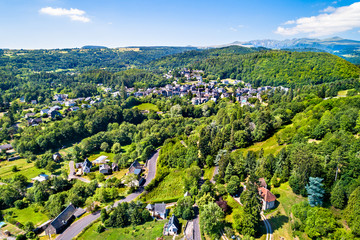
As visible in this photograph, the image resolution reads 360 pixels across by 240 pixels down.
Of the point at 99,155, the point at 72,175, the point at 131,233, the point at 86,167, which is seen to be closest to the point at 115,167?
the point at 86,167

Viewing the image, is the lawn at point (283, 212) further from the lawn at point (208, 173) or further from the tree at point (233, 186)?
the lawn at point (208, 173)

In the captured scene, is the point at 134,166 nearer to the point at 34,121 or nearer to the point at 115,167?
the point at 115,167

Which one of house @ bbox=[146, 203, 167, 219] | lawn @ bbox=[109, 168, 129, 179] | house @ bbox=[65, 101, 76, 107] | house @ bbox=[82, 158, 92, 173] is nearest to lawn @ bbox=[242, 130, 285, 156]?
house @ bbox=[146, 203, 167, 219]

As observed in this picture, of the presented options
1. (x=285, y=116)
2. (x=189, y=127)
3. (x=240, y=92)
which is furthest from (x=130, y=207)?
(x=240, y=92)

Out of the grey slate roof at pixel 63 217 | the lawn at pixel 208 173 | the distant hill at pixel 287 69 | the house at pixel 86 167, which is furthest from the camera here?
the distant hill at pixel 287 69

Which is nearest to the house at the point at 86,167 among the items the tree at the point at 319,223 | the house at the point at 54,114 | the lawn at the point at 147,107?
the house at the point at 54,114
